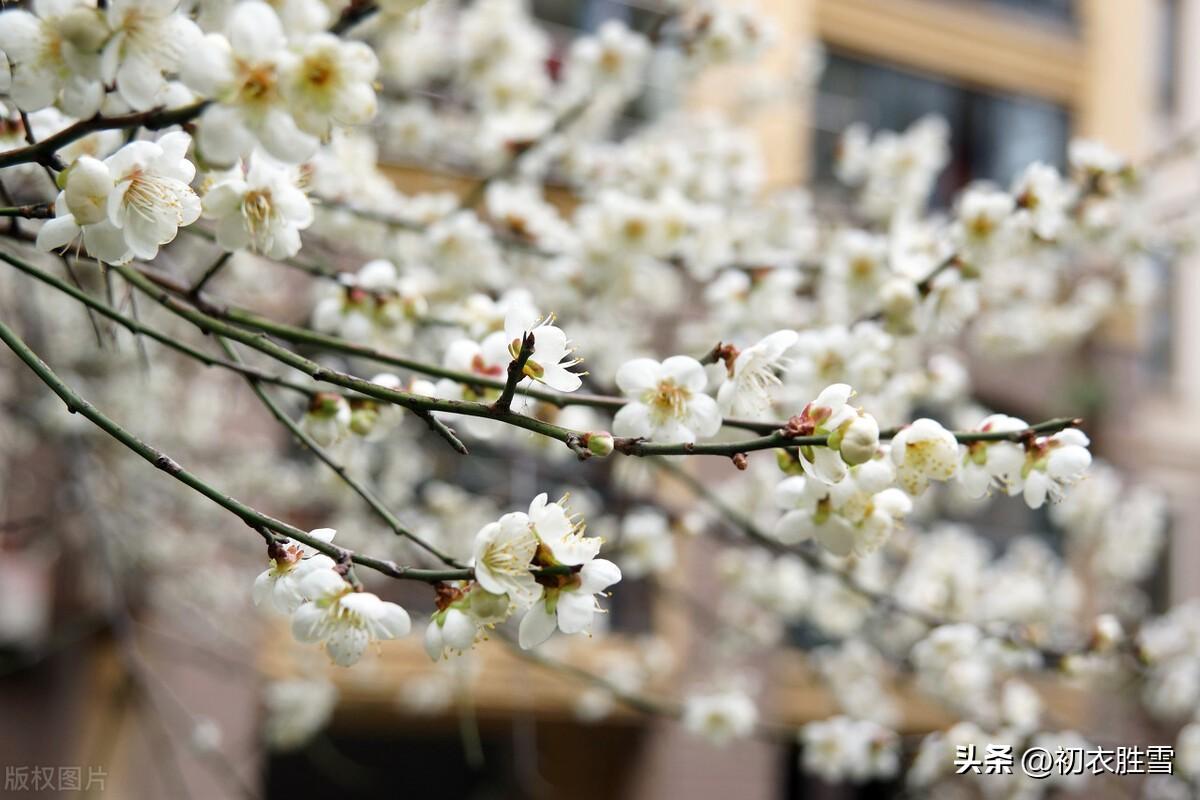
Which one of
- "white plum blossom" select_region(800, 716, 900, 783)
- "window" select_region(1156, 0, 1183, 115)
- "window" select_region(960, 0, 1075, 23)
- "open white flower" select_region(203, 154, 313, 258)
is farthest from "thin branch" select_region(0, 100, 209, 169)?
"window" select_region(1156, 0, 1183, 115)

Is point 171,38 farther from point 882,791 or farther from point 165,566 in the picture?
point 882,791

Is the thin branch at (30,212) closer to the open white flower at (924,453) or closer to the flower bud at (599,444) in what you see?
the flower bud at (599,444)

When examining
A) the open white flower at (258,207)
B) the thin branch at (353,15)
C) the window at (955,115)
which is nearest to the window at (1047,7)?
the window at (955,115)

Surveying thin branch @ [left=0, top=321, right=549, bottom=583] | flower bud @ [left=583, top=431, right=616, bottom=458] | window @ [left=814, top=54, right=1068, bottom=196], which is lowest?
thin branch @ [left=0, top=321, right=549, bottom=583]

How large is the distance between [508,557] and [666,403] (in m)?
0.24

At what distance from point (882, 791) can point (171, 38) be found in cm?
681

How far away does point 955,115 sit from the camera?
23.9 feet

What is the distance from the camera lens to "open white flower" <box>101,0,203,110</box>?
75cm

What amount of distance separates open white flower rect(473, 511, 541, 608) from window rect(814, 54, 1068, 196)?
6.27 m

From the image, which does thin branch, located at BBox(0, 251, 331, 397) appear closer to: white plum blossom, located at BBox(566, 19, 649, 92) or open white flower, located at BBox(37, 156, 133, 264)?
open white flower, located at BBox(37, 156, 133, 264)

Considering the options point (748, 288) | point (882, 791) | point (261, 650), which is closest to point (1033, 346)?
point (748, 288)

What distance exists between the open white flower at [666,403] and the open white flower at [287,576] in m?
0.29

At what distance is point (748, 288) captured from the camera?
1.84 m

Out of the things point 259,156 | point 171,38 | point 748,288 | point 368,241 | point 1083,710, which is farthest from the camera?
point 1083,710
